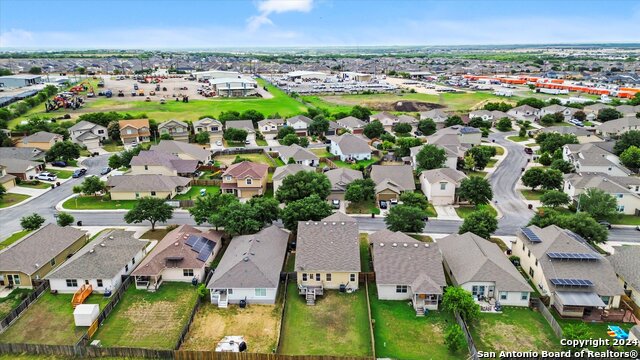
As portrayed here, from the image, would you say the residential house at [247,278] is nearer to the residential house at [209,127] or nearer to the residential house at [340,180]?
the residential house at [340,180]

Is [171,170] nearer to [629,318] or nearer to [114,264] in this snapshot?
[114,264]

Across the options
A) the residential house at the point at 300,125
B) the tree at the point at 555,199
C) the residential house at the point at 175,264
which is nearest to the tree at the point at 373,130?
the residential house at the point at 300,125

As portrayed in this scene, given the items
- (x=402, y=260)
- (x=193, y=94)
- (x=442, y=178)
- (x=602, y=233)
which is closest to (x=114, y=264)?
(x=402, y=260)

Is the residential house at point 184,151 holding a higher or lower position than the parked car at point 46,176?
higher

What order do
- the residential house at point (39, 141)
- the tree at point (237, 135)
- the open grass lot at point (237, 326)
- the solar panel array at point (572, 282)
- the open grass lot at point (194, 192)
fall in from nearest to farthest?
the open grass lot at point (237, 326) < the solar panel array at point (572, 282) < the open grass lot at point (194, 192) < the residential house at point (39, 141) < the tree at point (237, 135)

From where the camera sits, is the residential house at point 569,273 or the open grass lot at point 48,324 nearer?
the open grass lot at point 48,324

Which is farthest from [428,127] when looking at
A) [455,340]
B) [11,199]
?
[11,199]
